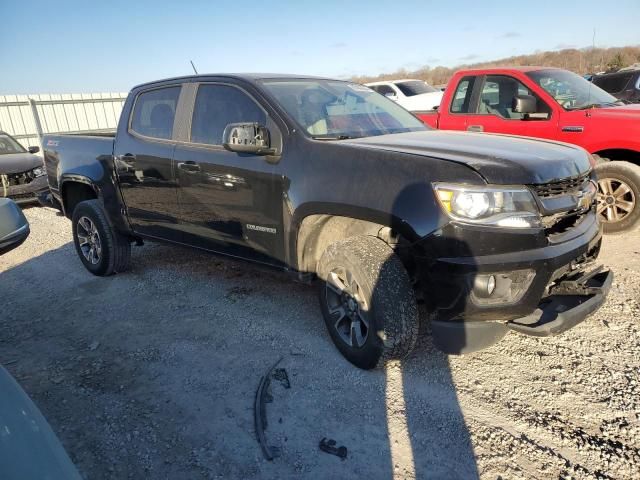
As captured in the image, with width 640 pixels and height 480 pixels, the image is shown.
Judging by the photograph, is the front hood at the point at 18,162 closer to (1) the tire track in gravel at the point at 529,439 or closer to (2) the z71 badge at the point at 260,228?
(2) the z71 badge at the point at 260,228

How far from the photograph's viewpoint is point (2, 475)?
3.76 feet

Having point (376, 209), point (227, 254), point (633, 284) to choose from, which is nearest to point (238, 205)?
point (227, 254)

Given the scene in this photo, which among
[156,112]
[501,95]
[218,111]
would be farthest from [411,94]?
[218,111]

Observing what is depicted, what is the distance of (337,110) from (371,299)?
1.57m

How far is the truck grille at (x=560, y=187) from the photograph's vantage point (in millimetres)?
2631

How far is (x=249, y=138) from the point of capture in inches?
128

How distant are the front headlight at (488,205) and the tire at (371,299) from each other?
546mm

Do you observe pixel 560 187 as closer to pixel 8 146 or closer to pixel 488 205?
pixel 488 205

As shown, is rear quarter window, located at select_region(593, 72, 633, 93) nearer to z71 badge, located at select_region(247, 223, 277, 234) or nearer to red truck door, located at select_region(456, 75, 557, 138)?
red truck door, located at select_region(456, 75, 557, 138)

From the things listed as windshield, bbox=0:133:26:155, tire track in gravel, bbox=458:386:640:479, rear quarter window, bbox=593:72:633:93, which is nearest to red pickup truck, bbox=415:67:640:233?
tire track in gravel, bbox=458:386:640:479

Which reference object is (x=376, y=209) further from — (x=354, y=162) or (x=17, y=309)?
(x=17, y=309)

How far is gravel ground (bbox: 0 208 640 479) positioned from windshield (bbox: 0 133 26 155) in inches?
251

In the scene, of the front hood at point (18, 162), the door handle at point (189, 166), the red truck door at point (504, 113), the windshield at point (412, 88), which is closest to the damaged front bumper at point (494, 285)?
the door handle at point (189, 166)

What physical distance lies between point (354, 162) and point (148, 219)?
231 centimetres
